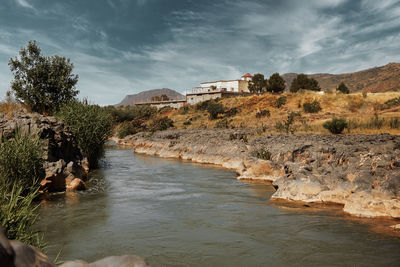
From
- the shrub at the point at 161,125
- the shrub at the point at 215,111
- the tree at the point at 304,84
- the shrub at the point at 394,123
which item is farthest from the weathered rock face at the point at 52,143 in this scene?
the tree at the point at 304,84

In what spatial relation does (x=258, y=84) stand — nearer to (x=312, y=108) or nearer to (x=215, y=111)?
(x=215, y=111)

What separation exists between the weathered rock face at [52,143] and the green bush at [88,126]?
1491 mm

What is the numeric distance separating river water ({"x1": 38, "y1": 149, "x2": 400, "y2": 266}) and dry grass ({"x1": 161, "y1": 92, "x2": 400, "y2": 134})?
16.6 metres

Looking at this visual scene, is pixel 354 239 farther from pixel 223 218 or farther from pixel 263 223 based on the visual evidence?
pixel 223 218

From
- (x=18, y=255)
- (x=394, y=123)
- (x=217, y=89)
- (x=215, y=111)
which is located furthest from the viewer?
(x=217, y=89)

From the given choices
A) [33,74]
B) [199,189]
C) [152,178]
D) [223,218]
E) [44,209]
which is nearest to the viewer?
[223,218]

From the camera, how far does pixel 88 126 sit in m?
16.5

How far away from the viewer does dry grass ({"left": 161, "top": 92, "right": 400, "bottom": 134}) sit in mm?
29156

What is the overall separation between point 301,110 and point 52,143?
103ft

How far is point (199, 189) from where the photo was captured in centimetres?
1230

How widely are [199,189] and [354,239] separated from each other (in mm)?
6564

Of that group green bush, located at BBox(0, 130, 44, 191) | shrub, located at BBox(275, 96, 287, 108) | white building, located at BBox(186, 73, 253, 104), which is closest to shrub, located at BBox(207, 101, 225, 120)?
shrub, located at BBox(275, 96, 287, 108)

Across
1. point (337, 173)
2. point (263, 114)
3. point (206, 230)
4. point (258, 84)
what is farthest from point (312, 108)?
point (206, 230)

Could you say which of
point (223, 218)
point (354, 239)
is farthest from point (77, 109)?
point (354, 239)
